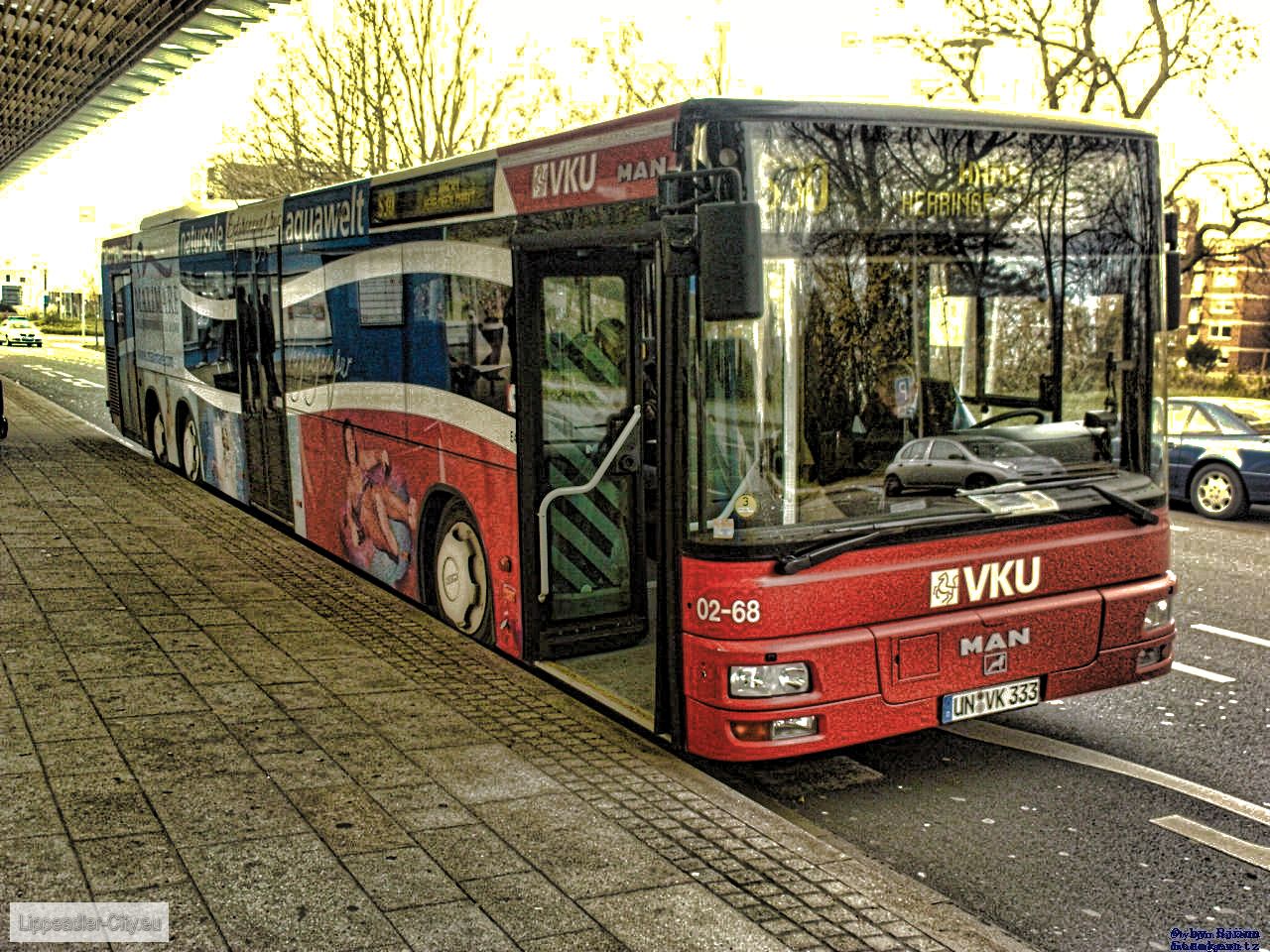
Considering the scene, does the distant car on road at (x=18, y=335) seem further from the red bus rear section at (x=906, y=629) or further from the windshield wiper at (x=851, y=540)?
the windshield wiper at (x=851, y=540)

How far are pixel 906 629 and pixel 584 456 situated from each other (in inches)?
93.2

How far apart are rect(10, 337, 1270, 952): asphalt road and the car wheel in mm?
6854

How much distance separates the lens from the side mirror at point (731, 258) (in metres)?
5.21

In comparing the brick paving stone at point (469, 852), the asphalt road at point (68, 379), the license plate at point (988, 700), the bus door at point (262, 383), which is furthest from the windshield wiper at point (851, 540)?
the asphalt road at point (68, 379)

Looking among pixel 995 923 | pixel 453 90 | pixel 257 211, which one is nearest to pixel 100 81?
pixel 257 211

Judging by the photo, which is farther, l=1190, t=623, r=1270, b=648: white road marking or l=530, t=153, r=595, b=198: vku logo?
l=1190, t=623, r=1270, b=648: white road marking

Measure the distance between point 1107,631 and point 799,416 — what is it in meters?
1.98

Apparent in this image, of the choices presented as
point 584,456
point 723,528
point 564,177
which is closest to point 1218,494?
point 584,456

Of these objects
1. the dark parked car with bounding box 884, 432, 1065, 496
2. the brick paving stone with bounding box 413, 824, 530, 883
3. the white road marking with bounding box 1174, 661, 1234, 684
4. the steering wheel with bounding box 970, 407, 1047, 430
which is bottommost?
the white road marking with bounding box 1174, 661, 1234, 684

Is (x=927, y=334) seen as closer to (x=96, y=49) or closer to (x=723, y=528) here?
(x=723, y=528)

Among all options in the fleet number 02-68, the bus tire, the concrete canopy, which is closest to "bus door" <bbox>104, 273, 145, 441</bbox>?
the bus tire

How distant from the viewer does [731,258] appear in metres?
5.21

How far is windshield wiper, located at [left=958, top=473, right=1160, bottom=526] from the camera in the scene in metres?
6.12

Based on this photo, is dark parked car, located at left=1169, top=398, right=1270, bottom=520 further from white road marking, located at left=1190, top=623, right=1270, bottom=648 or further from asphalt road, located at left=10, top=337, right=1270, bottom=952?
asphalt road, located at left=10, top=337, right=1270, bottom=952
